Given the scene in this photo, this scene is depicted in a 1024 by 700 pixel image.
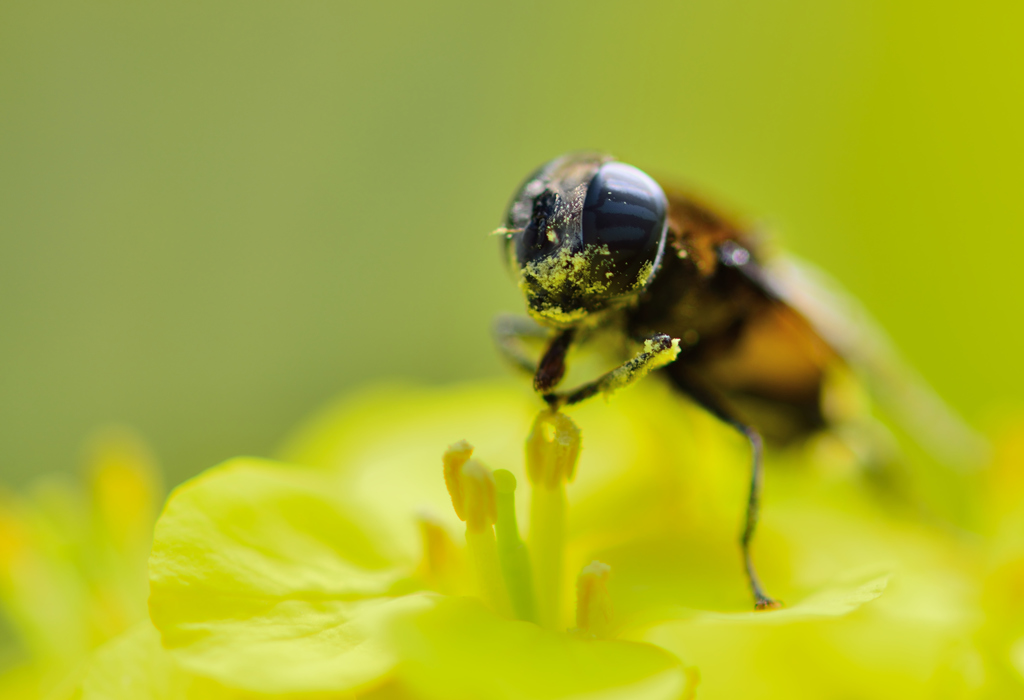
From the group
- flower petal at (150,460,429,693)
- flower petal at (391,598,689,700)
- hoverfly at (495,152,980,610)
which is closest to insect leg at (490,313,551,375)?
hoverfly at (495,152,980,610)

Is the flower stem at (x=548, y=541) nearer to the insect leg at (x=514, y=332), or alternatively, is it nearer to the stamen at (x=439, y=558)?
the stamen at (x=439, y=558)

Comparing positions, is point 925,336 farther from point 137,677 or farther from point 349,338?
point 137,677

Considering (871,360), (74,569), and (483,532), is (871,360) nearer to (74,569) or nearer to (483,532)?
(483,532)

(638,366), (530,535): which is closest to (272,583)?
(530,535)

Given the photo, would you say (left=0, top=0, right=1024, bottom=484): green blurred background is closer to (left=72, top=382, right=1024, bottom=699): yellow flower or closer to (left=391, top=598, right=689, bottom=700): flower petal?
(left=72, top=382, right=1024, bottom=699): yellow flower

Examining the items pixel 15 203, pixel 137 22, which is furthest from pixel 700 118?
pixel 15 203

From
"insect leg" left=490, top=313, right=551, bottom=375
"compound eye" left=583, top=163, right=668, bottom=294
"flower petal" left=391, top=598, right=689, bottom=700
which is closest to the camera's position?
"flower petal" left=391, top=598, right=689, bottom=700

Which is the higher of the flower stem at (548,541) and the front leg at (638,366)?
Answer: the front leg at (638,366)

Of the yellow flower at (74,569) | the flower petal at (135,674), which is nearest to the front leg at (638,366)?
the flower petal at (135,674)
